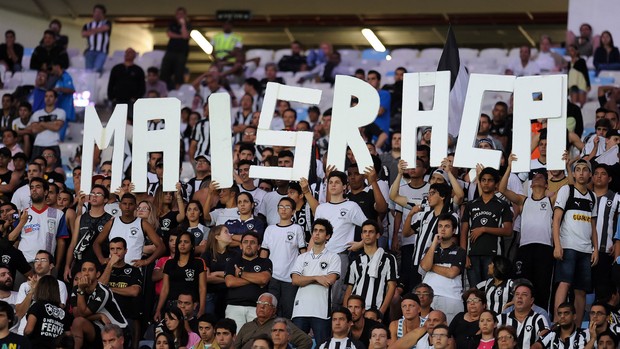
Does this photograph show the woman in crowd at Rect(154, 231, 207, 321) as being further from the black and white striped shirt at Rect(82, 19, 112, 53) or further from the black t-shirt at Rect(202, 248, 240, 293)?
the black and white striped shirt at Rect(82, 19, 112, 53)

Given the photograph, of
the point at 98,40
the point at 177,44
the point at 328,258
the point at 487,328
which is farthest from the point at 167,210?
the point at 98,40

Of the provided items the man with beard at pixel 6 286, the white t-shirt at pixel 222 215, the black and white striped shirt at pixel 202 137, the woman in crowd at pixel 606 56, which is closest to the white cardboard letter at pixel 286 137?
the white t-shirt at pixel 222 215

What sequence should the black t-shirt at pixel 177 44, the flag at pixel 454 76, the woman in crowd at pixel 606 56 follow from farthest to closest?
the black t-shirt at pixel 177 44
the woman in crowd at pixel 606 56
the flag at pixel 454 76

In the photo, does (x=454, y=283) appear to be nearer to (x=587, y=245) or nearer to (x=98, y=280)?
(x=587, y=245)

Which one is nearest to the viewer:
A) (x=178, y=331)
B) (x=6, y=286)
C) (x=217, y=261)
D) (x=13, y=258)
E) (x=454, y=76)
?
(x=178, y=331)

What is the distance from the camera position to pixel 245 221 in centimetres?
1400

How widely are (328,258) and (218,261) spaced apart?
1226 mm

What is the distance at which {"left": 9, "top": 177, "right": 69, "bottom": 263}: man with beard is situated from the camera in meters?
14.5

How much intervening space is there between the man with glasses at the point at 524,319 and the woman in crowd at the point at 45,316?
12.7 feet

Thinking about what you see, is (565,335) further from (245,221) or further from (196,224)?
(196,224)

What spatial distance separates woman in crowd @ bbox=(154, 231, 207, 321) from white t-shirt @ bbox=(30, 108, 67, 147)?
5.30 meters

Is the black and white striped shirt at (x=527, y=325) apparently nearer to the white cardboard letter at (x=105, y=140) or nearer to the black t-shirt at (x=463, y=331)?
the black t-shirt at (x=463, y=331)

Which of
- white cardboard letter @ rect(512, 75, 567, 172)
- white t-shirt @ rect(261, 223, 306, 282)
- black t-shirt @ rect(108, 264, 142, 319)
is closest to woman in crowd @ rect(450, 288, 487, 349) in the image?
white cardboard letter @ rect(512, 75, 567, 172)

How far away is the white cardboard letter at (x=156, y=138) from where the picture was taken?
46.9 feet
